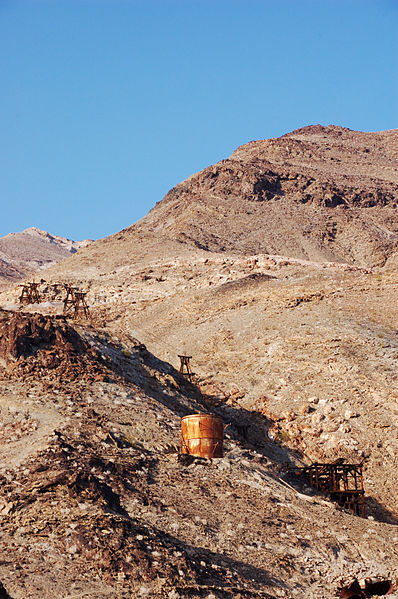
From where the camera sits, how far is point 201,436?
2370cm

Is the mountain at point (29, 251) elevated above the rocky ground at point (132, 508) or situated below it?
above

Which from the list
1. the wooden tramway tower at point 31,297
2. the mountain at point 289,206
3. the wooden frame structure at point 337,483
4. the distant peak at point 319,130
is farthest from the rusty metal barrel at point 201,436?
the distant peak at point 319,130

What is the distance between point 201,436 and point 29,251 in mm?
125341

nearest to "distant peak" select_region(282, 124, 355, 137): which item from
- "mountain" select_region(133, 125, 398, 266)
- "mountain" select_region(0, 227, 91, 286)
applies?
"mountain" select_region(133, 125, 398, 266)

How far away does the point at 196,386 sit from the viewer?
35.8 m

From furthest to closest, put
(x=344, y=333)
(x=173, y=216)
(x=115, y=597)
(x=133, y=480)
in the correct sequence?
1. (x=173, y=216)
2. (x=344, y=333)
3. (x=133, y=480)
4. (x=115, y=597)

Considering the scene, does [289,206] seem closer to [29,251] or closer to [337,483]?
[29,251]

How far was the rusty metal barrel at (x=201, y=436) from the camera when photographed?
23625mm

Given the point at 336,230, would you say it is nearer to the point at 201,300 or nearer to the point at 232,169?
the point at 232,169

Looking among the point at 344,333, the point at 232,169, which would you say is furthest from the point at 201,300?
the point at 232,169

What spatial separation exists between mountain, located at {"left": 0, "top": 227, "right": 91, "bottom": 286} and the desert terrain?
175 ft

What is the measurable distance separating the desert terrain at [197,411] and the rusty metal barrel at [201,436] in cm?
50

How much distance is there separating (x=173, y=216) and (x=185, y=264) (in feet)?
90.3

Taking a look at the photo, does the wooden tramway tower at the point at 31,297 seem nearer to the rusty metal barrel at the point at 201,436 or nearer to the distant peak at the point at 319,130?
the rusty metal barrel at the point at 201,436
